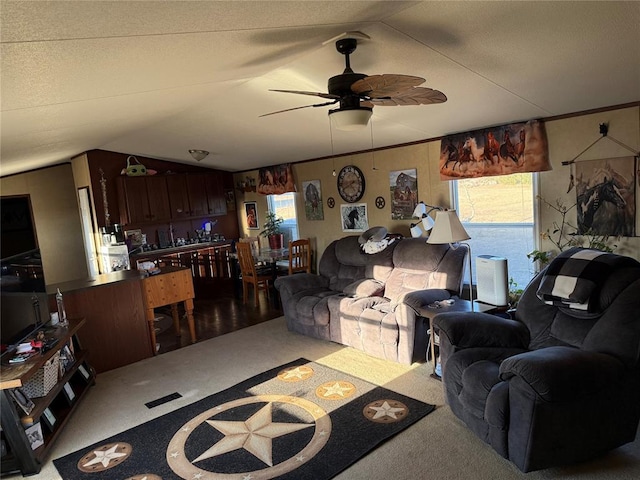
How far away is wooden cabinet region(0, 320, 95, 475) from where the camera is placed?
2674mm

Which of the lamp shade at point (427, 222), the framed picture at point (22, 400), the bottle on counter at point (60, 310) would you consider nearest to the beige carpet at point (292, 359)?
the framed picture at point (22, 400)

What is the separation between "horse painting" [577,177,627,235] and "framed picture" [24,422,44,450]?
4536mm

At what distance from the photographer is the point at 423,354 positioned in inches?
155

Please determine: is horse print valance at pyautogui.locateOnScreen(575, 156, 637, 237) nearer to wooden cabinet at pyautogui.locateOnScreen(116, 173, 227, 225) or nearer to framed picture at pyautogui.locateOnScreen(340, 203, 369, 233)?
framed picture at pyautogui.locateOnScreen(340, 203, 369, 233)

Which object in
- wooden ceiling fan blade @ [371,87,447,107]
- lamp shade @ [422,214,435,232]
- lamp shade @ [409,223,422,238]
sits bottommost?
lamp shade @ [409,223,422,238]

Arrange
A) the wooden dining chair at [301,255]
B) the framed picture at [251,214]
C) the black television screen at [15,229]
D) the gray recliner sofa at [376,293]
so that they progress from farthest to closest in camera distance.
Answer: the framed picture at [251,214] → the wooden dining chair at [301,255] → the gray recliner sofa at [376,293] → the black television screen at [15,229]

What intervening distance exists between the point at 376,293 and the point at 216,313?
8.60ft

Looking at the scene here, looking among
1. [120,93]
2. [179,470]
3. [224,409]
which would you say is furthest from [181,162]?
[179,470]

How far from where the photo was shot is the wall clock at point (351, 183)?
6.07 meters

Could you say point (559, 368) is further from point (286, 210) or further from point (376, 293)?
point (286, 210)

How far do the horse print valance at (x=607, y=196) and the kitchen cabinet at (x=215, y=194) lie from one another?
20.0 ft

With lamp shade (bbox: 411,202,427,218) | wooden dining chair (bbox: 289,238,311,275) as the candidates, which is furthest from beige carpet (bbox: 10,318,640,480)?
lamp shade (bbox: 411,202,427,218)

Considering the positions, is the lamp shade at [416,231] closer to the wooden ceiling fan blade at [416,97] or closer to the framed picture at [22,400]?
the wooden ceiling fan blade at [416,97]

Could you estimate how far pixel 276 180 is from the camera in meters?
7.35
